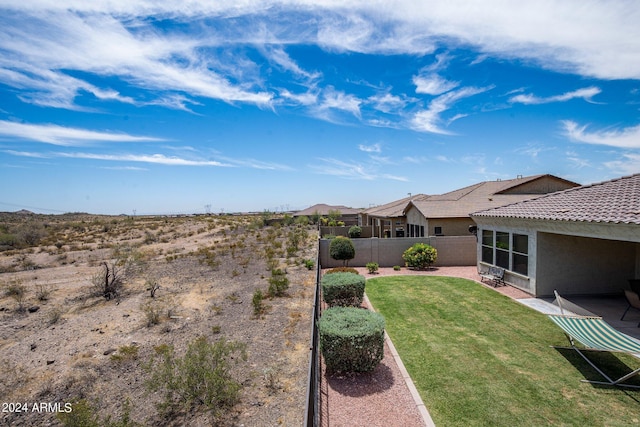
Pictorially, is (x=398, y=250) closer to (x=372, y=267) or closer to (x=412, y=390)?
(x=372, y=267)

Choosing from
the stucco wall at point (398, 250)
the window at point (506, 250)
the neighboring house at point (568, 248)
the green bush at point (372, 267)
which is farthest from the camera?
the stucco wall at point (398, 250)

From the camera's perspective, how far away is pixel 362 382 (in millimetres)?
6074

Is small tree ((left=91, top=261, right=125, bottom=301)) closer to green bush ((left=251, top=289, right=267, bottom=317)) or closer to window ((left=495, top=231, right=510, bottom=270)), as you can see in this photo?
green bush ((left=251, top=289, right=267, bottom=317))

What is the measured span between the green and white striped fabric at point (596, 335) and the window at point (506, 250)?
4.96 meters

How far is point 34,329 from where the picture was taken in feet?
32.6

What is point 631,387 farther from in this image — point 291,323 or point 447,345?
point 291,323

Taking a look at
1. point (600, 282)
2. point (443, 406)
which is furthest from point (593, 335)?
point (600, 282)

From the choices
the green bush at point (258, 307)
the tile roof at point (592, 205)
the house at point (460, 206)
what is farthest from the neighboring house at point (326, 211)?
the green bush at point (258, 307)

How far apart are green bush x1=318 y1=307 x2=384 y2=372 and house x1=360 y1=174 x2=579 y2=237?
1468 centimetres

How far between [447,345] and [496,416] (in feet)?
8.50

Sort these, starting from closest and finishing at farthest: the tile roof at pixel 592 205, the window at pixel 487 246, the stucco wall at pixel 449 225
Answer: the tile roof at pixel 592 205, the window at pixel 487 246, the stucco wall at pixel 449 225

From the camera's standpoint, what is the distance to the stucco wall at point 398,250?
1802 cm

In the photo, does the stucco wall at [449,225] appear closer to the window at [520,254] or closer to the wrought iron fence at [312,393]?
the window at [520,254]

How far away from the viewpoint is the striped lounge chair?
18.5 ft
